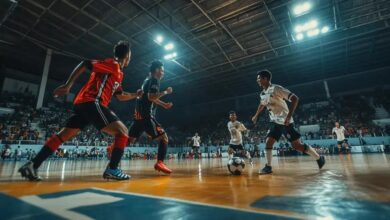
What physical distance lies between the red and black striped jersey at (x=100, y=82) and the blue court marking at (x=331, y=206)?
2484 millimetres

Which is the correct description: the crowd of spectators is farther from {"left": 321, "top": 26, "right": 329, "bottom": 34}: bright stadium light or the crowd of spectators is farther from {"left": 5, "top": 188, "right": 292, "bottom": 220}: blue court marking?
{"left": 5, "top": 188, "right": 292, "bottom": 220}: blue court marking

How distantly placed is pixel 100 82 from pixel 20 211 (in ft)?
6.77

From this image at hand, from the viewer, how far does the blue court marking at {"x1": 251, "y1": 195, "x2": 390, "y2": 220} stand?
1082mm

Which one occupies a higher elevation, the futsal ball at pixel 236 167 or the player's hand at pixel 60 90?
the player's hand at pixel 60 90

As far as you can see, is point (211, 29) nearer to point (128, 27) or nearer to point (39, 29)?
point (128, 27)

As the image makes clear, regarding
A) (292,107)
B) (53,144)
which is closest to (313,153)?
(292,107)

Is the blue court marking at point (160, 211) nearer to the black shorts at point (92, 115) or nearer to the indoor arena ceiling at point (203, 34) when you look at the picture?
the black shorts at point (92, 115)

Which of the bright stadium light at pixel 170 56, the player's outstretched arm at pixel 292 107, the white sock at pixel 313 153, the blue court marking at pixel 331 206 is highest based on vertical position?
the bright stadium light at pixel 170 56

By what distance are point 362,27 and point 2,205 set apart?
20.2 metres

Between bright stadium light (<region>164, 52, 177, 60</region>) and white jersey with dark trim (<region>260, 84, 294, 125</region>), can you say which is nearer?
white jersey with dark trim (<region>260, 84, 294, 125</region>)

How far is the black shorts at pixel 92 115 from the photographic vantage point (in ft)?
9.39

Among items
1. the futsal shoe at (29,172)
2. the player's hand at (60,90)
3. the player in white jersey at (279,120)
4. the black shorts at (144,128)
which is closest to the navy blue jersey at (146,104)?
the black shorts at (144,128)

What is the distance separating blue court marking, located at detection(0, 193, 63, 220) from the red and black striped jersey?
5.39ft

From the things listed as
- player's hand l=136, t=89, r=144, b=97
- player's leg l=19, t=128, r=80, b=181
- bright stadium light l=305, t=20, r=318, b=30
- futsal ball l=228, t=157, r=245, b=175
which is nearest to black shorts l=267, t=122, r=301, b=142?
futsal ball l=228, t=157, r=245, b=175
